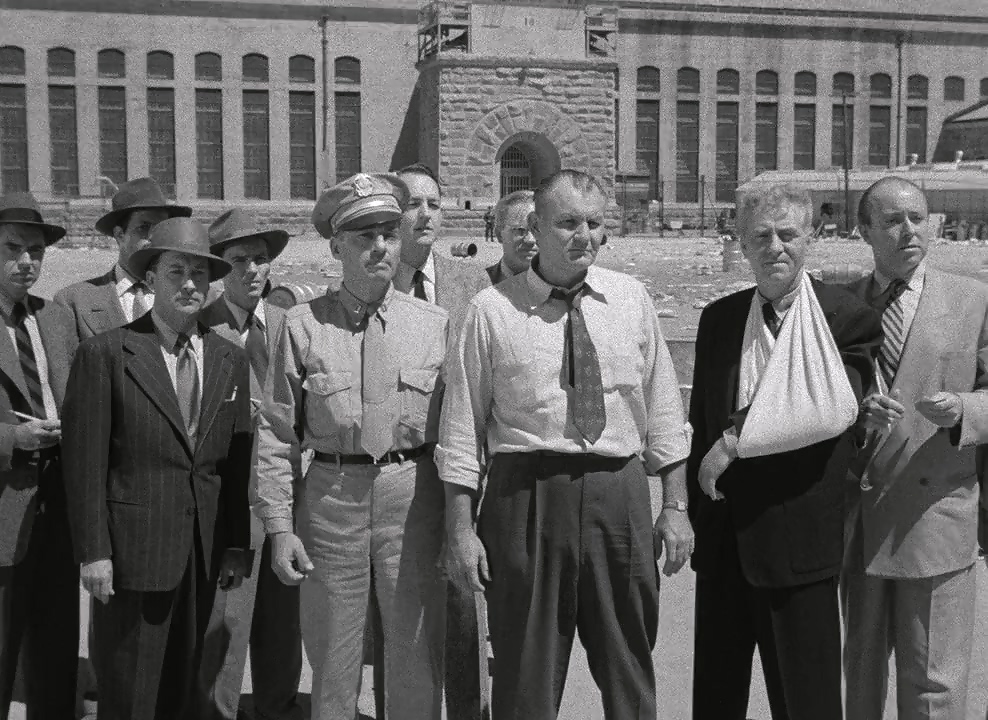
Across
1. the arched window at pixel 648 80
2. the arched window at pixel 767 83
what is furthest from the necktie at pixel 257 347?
the arched window at pixel 767 83

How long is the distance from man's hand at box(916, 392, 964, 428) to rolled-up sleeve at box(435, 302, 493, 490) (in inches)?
54.9

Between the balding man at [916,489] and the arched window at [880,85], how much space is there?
35.3 metres

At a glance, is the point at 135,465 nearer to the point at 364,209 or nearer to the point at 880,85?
the point at 364,209

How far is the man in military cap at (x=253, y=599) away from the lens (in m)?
4.39

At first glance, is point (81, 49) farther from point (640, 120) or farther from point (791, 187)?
point (791, 187)

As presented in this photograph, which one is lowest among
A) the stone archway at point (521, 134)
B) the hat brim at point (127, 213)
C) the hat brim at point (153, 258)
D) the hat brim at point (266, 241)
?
the hat brim at point (153, 258)

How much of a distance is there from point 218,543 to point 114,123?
31.1 m

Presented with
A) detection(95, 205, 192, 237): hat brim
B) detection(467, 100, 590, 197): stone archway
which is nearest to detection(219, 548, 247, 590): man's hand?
detection(95, 205, 192, 237): hat brim

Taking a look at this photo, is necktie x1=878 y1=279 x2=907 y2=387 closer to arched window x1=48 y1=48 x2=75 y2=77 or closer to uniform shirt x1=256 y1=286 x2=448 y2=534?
uniform shirt x1=256 y1=286 x2=448 y2=534

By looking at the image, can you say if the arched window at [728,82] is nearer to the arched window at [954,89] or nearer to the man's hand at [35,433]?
the arched window at [954,89]

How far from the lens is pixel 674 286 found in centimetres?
1619

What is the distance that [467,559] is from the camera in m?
3.60

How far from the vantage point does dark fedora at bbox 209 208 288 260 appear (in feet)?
15.8

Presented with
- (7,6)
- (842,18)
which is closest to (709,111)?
(842,18)
